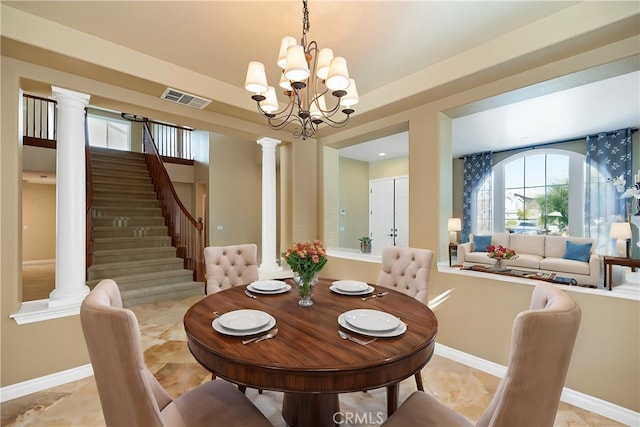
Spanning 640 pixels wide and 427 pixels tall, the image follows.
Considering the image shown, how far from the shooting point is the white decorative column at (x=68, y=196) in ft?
7.66

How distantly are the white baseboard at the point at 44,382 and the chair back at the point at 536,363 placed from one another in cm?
294

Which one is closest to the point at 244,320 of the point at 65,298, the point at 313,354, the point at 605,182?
the point at 313,354

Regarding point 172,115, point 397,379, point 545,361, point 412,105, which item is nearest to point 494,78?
point 412,105

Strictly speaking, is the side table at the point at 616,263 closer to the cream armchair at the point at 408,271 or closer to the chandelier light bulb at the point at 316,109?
the cream armchair at the point at 408,271

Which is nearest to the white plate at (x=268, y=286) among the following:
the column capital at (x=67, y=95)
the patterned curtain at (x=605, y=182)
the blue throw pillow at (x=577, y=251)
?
the column capital at (x=67, y=95)

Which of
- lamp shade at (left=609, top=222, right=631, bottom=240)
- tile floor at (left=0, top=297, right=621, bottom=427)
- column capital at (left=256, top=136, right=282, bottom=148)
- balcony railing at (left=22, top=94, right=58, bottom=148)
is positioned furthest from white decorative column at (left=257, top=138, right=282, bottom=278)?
balcony railing at (left=22, top=94, right=58, bottom=148)

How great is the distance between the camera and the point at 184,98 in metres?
2.67

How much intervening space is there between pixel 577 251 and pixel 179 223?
282 inches

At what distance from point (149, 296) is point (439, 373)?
4.07m

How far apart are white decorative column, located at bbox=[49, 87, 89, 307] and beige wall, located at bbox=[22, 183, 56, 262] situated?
7.51m

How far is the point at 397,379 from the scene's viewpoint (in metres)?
1.02

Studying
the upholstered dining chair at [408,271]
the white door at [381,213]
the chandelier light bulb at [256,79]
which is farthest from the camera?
the white door at [381,213]

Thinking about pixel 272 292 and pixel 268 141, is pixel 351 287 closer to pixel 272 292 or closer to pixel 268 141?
pixel 272 292

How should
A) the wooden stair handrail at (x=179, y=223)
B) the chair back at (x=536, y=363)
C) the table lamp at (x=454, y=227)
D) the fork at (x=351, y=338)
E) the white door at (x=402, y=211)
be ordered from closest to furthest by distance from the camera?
the chair back at (x=536, y=363) → the fork at (x=351, y=338) → the wooden stair handrail at (x=179, y=223) → the white door at (x=402, y=211) → the table lamp at (x=454, y=227)
